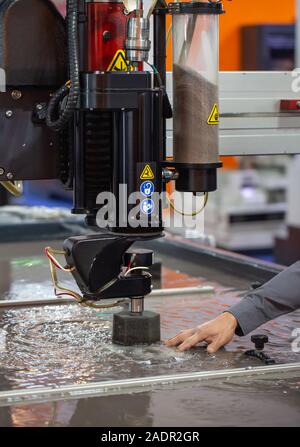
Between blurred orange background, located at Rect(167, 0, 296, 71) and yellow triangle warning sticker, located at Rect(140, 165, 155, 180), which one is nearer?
yellow triangle warning sticker, located at Rect(140, 165, 155, 180)

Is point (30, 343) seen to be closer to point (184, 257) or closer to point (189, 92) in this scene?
point (189, 92)

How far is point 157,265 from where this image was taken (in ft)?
8.57

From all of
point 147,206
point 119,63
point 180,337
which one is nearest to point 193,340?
point 180,337

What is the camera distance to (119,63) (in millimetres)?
1706

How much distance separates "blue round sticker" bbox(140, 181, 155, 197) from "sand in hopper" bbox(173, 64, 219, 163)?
0.08 meters

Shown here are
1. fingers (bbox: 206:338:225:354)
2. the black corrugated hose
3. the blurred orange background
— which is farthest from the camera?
the blurred orange background

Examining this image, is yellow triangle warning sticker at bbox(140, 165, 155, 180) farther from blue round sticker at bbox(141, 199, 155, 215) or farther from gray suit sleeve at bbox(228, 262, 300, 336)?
gray suit sleeve at bbox(228, 262, 300, 336)

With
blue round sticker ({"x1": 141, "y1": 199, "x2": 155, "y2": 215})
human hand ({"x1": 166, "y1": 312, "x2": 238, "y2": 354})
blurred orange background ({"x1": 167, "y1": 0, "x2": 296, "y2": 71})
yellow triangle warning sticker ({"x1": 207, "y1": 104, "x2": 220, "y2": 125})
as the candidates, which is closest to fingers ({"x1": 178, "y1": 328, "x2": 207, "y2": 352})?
human hand ({"x1": 166, "y1": 312, "x2": 238, "y2": 354})

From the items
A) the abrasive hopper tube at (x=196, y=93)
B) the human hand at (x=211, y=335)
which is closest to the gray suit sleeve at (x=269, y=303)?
the human hand at (x=211, y=335)

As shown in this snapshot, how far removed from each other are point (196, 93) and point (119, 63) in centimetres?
16

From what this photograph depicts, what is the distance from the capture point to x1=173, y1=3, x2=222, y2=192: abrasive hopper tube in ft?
5.57

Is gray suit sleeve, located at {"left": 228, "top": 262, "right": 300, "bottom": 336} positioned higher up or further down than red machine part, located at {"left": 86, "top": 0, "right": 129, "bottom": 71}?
further down

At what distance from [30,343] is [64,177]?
0.36 m

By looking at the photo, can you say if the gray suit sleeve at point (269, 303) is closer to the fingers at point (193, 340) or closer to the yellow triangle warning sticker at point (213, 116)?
the fingers at point (193, 340)
